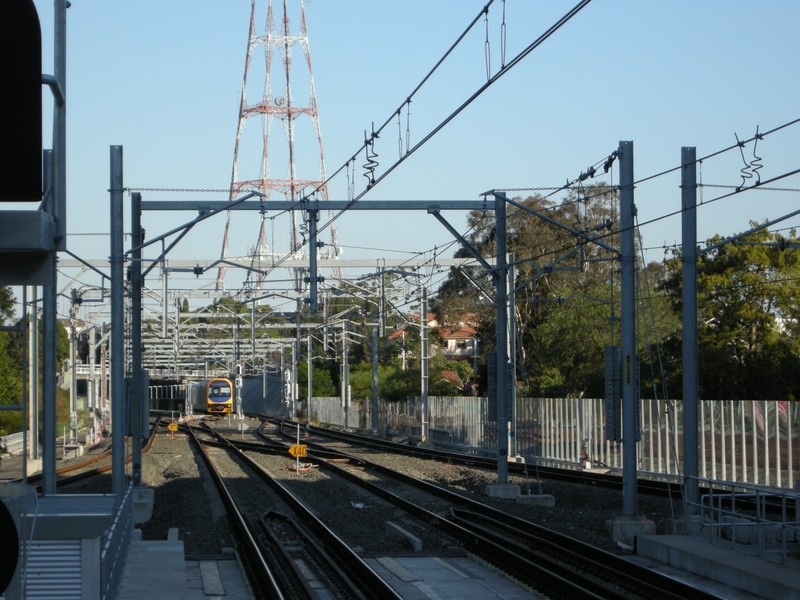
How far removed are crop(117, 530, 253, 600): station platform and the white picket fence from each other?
6246 millimetres

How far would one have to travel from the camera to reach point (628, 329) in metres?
14.4

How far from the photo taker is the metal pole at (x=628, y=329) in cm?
1434

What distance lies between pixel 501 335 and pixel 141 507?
726 centimetres

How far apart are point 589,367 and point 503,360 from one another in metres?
23.5

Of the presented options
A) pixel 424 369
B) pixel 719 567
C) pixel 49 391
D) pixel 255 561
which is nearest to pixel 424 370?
pixel 424 369

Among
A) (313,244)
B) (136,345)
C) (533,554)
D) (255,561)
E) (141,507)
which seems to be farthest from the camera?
(313,244)

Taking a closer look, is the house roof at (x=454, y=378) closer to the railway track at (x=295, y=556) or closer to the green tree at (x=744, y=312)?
the green tree at (x=744, y=312)

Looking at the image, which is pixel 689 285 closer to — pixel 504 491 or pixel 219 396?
pixel 504 491

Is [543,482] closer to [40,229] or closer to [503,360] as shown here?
[503,360]

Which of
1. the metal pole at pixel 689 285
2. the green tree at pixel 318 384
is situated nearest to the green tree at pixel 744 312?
the metal pole at pixel 689 285

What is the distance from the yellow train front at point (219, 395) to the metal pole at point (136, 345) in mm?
46287

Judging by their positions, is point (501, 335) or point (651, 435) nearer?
point (501, 335)

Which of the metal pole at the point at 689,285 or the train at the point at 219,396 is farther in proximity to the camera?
the train at the point at 219,396

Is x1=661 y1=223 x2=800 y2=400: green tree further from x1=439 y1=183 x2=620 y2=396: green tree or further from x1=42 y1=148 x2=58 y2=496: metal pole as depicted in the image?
x1=42 y1=148 x2=58 y2=496: metal pole
